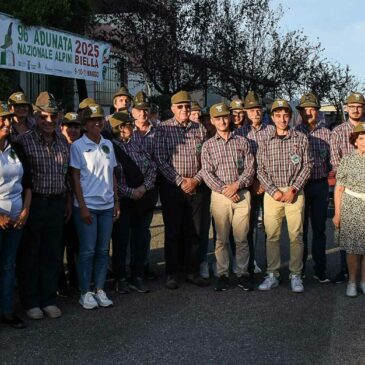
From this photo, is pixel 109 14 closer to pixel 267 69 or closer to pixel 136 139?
pixel 267 69

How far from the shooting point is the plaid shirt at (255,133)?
285 inches

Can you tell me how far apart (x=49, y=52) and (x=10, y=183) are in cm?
416

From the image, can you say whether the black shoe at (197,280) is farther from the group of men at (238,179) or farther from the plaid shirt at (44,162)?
the plaid shirt at (44,162)

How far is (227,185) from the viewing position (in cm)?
681

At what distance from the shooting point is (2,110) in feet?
17.4

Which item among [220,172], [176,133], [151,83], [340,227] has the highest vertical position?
[151,83]

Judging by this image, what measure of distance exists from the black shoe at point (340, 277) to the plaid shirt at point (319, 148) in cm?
117

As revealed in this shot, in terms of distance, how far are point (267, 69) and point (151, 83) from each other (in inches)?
249

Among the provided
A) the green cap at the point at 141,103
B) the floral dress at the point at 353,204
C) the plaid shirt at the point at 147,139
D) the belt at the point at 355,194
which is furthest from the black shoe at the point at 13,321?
the belt at the point at 355,194

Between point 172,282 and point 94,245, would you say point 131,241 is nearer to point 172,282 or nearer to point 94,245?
point 172,282

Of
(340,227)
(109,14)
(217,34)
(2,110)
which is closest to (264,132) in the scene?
(340,227)

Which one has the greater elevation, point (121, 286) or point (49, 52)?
point (49, 52)

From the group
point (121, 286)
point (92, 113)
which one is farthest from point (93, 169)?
point (121, 286)

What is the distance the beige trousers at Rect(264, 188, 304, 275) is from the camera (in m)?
6.87
